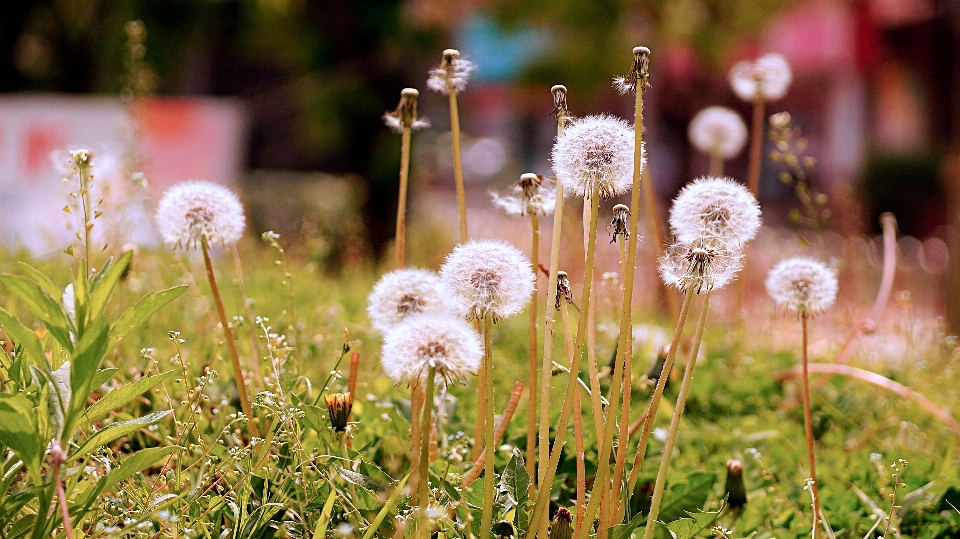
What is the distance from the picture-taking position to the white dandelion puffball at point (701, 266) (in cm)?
105

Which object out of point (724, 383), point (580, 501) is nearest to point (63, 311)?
point (580, 501)

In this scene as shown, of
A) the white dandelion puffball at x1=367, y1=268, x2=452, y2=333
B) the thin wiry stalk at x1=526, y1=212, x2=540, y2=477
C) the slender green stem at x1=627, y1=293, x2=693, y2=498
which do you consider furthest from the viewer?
the white dandelion puffball at x1=367, y1=268, x2=452, y2=333

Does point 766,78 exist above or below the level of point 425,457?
above

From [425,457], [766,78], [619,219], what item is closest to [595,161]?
[619,219]

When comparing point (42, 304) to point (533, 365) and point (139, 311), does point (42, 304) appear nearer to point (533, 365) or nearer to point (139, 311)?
A: point (139, 311)

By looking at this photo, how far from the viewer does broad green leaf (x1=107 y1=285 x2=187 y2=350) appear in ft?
3.54

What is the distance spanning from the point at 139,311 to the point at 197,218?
0.81 ft

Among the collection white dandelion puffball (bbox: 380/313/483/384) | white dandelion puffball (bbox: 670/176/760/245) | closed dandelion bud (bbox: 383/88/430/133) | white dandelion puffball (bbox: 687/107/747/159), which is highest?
white dandelion puffball (bbox: 687/107/747/159)

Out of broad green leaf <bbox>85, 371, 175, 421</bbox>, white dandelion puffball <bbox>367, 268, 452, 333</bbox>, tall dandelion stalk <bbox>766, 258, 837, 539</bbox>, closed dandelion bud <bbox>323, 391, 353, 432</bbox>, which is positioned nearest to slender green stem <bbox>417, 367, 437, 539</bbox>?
closed dandelion bud <bbox>323, 391, 353, 432</bbox>

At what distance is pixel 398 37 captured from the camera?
20.5 ft

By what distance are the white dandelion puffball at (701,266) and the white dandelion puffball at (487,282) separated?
6.9 inches

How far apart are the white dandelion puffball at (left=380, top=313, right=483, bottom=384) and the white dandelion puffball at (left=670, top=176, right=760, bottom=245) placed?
324 millimetres

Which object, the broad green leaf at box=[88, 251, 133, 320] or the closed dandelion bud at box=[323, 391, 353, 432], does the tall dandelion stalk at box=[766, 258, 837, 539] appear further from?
the broad green leaf at box=[88, 251, 133, 320]

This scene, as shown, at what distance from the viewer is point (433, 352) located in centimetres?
100
